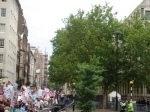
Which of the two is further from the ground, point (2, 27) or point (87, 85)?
point (2, 27)

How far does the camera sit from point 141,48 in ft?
187

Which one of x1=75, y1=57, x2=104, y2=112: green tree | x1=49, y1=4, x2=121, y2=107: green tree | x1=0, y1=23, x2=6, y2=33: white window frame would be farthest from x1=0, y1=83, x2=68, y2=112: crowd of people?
x1=0, y1=23, x2=6, y2=33: white window frame

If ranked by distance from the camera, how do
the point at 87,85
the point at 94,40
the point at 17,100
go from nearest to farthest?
the point at 17,100
the point at 87,85
the point at 94,40

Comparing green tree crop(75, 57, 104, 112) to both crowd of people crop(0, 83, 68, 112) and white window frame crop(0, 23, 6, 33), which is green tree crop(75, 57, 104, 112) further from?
white window frame crop(0, 23, 6, 33)

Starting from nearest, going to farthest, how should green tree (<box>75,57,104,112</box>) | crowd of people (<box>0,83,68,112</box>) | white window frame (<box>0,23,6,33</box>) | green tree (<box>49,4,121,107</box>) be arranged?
crowd of people (<box>0,83,68,112</box>)
green tree (<box>75,57,104,112</box>)
green tree (<box>49,4,121,107</box>)
white window frame (<box>0,23,6,33</box>)

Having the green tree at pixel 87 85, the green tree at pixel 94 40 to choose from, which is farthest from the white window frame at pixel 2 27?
the green tree at pixel 87 85

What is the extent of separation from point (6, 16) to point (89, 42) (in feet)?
77.3

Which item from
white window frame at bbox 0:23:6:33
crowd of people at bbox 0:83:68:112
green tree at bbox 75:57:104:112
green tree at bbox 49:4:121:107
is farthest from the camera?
white window frame at bbox 0:23:6:33

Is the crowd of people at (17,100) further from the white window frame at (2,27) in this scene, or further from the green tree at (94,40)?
the white window frame at (2,27)

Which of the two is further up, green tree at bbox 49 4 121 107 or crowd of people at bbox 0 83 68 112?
green tree at bbox 49 4 121 107

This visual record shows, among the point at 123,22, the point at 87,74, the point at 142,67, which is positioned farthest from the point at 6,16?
the point at 87,74

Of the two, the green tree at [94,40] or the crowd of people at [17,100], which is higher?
the green tree at [94,40]

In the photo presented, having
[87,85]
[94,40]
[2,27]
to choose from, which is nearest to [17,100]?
[87,85]

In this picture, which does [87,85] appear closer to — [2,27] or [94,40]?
[94,40]
